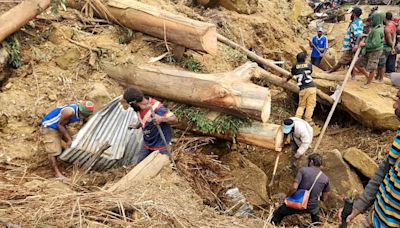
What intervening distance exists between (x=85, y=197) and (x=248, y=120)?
2.98 meters

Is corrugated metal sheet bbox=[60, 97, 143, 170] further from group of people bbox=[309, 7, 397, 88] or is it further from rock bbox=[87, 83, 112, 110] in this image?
group of people bbox=[309, 7, 397, 88]

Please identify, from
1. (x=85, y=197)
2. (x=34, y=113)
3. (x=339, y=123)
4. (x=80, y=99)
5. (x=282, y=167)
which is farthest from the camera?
(x=339, y=123)

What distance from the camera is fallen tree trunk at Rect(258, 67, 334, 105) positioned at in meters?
7.26

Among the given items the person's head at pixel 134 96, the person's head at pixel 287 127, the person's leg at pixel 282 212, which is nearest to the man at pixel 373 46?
the person's head at pixel 287 127

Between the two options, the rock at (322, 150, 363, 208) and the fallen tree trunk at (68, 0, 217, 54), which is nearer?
the fallen tree trunk at (68, 0, 217, 54)

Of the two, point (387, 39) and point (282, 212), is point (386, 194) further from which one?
point (387, 39)

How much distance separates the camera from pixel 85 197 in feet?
10.8

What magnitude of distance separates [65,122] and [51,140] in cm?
28

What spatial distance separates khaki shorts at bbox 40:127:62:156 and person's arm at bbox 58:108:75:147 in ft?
0.27

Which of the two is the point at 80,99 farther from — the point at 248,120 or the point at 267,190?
the point at 267,190

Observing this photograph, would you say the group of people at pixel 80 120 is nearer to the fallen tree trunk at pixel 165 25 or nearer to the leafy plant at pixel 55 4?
the fallen tree trunk at pixel 165 25

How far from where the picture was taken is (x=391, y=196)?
9.45 ft

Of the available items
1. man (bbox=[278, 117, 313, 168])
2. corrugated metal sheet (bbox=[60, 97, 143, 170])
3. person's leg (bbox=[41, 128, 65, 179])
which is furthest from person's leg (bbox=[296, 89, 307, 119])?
person's leg (bbox=[41, 128, 65, 179])

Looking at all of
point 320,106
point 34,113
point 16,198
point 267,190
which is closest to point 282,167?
point 267,190
